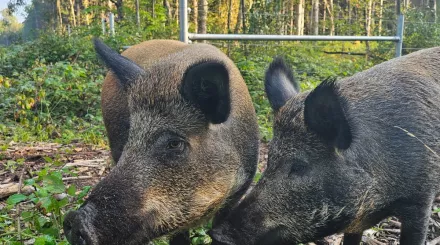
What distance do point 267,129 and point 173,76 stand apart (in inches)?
133

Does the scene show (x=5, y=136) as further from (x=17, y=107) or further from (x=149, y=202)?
(x=149, y=202)

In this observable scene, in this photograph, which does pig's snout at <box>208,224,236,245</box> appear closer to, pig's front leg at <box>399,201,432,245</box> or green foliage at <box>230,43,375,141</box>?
pig's front leg at <box>399,201,432,245</box>

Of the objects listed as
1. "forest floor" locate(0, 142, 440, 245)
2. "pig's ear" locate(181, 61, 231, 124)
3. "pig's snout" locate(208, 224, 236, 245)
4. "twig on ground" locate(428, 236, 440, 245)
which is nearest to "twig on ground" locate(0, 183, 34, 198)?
"forest floor" locate(0, 142, 440, 245)

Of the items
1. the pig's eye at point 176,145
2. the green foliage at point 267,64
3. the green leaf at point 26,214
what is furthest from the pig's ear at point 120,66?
the green foliage at point 267,64

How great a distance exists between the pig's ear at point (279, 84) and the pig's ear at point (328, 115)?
0.39 meters

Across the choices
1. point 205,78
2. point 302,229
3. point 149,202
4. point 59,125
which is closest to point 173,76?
point 205,78

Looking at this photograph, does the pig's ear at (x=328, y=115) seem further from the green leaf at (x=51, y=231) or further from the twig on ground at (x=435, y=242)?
the green leaf at (x=51, y=231)

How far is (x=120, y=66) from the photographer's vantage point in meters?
3.16

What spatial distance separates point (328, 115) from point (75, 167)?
9.80 ft

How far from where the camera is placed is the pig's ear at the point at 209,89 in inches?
109

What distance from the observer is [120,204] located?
7.80 feet

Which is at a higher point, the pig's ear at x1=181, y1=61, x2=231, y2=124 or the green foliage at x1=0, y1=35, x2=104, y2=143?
the pig's ear at x1=181, y1=61, x2=231, y2=124

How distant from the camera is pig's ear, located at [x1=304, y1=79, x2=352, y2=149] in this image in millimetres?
2609

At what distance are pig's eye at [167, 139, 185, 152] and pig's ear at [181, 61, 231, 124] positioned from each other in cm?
25
